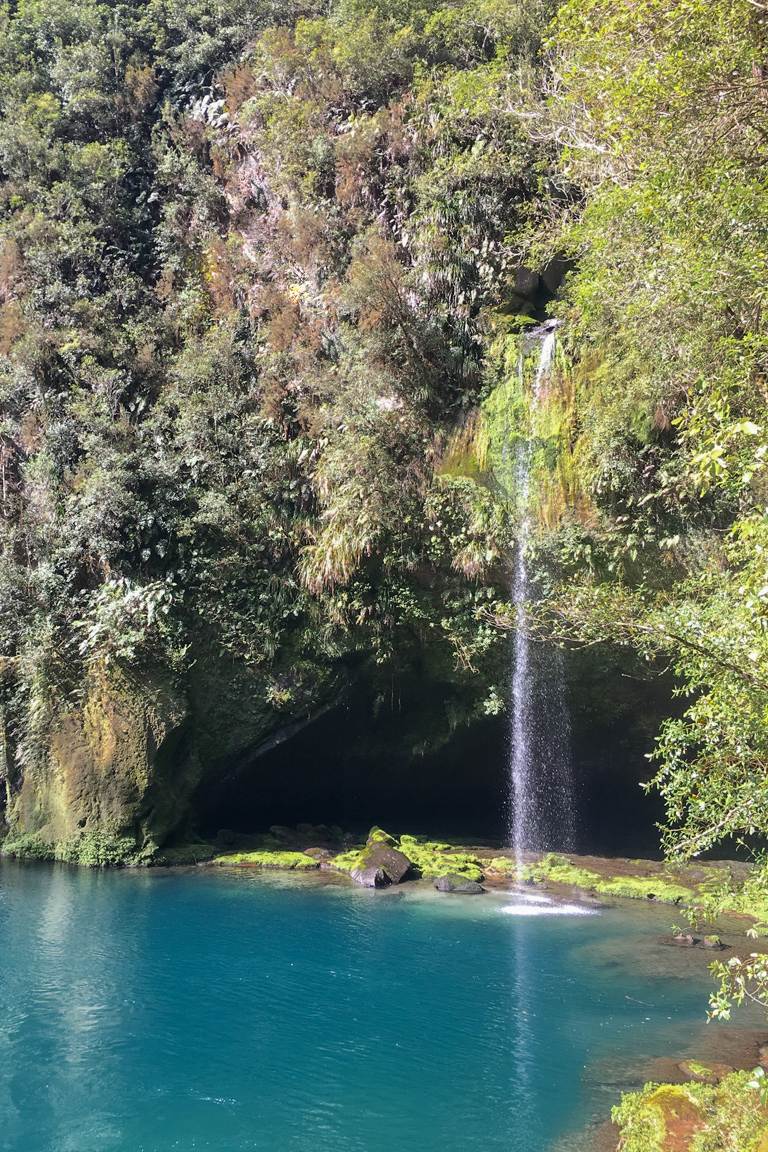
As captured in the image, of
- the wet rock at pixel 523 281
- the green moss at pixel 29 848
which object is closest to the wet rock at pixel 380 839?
the green moss at pixel 29 848

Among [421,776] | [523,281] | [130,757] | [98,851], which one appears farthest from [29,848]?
[523,281]

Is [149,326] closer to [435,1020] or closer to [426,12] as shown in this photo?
[426,12]

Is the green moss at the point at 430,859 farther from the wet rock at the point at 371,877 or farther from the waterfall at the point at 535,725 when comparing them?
the waterfall at the point at 535,725

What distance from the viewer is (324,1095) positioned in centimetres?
680

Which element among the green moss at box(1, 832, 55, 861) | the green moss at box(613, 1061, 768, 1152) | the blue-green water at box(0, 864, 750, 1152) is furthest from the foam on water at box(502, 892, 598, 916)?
the green moss at box(1, 832, 55, 861)

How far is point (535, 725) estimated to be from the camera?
1593cm

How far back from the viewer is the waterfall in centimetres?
1431

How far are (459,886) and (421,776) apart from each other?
487cm

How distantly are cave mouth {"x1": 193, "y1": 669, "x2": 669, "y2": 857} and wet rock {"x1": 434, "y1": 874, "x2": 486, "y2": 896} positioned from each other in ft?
10.9

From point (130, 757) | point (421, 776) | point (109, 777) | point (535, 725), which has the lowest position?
point (421, 776)

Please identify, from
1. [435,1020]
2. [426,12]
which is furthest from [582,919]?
[426,12]

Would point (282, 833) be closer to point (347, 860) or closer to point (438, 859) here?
point (347, 860)

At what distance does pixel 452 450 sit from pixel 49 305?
1104cm

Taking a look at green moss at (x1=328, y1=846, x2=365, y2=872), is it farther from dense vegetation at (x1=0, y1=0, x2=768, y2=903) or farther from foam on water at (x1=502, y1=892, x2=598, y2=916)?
Answer: dense vegetation at (x1=0, y1=0, x2=768, y2=903)
